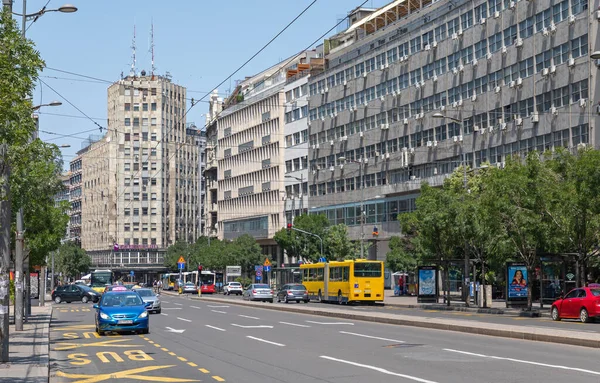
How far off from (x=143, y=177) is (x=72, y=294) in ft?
315

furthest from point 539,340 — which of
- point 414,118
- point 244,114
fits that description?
point 244,114

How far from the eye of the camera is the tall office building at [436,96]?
64.8 meters

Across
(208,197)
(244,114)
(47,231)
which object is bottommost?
(47,231)

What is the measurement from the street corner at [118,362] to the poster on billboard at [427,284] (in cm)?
2948

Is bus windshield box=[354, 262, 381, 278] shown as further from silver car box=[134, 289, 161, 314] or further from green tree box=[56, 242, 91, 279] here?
green tree box=[56, 242, 91, 279]

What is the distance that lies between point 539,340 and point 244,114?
107 m

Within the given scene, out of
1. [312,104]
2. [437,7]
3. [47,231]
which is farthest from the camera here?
[312,104]

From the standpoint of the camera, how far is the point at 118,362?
20750 millimetres

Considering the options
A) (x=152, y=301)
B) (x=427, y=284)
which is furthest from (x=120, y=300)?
(x=427, y=284)

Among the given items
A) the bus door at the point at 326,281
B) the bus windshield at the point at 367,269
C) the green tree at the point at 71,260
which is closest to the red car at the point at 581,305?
the bus windshield at the point at 367,269

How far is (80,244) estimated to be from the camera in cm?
19475

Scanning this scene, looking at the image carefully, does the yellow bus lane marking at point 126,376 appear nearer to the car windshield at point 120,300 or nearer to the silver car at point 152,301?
the car windshield at point 120,300

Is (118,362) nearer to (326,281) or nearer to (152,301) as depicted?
(152,301)

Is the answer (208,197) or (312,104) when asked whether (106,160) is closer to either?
(208,197)
